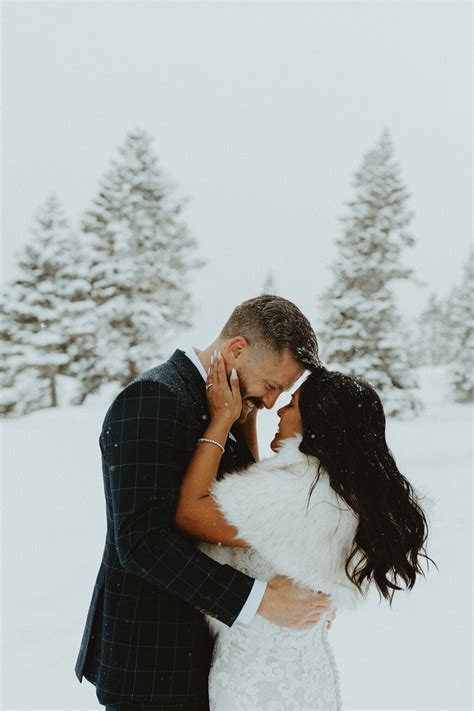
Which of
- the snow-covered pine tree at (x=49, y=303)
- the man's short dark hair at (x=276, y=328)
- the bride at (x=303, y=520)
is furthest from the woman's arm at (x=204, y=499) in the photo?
the snow-covered pine tree at (x=49, y=303)

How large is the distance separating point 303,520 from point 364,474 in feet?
0.96

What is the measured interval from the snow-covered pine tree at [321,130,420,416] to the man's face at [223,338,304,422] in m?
18.3

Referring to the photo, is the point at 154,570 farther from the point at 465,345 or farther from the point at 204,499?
the point at 465,345

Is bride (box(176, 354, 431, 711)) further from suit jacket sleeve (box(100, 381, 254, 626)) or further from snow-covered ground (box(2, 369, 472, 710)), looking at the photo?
snow-covered ground (box(2, 369, 472, 710))

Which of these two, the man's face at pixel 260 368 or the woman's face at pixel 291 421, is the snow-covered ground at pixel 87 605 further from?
the man's face at pixel 260 368

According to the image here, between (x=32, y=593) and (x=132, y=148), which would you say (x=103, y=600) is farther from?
(x=132, y=148)

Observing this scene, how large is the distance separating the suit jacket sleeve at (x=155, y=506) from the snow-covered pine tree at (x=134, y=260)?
19040 mm

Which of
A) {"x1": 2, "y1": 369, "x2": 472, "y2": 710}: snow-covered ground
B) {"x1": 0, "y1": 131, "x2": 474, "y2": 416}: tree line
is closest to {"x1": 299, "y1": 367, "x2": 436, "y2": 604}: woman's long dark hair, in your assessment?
{"x1": 2, "y1": 369, "x2": 472, "y2": 710}: snow-covered ground

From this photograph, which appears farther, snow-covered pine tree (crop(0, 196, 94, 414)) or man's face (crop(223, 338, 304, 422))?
snow-covered pine tree (crop(0, 196, 94, 414))

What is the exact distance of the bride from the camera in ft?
7.17

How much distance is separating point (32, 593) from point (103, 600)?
530 centimetres

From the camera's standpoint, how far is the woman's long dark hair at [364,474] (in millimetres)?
2205

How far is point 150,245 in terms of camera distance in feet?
70.5

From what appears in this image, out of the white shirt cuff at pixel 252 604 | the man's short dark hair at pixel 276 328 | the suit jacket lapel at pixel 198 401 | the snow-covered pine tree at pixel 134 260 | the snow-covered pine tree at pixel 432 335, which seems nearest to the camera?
the white shirt cuff at pixel 252 604
